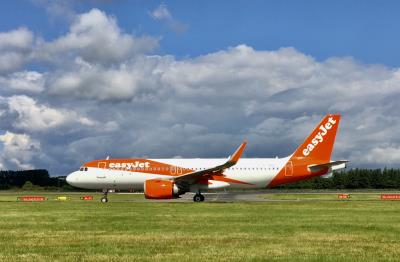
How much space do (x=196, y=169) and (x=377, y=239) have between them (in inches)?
1144

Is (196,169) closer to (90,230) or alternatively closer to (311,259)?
(90,230)

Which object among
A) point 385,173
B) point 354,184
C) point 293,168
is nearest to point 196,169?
point 293,168

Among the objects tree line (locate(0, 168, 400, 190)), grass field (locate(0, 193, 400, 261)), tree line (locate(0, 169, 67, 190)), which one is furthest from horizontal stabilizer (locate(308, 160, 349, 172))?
tree line (locate(0, 169, 67, 190))

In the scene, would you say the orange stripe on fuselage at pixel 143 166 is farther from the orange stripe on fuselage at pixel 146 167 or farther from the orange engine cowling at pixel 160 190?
the orange engine cowling at pixel 160 190

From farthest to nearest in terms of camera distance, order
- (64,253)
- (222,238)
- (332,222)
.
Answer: (332,222)
(222,238)
(64,253)

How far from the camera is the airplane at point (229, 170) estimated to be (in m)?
42.1

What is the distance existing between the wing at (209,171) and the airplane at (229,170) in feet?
0.40

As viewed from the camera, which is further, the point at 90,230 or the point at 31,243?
the point at 90,230

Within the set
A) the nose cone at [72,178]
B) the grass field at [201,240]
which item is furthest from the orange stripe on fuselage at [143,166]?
the grass field at [201,240]

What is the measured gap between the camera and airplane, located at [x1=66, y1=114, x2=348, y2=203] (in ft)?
138

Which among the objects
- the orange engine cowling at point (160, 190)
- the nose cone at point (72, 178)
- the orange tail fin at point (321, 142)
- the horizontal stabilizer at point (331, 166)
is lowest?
the orange engine cowling at point (160, 190)

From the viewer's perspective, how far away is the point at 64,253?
12133mm

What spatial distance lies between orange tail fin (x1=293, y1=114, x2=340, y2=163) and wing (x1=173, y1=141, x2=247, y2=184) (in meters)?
6.79

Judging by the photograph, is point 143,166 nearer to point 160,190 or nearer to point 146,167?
point 146,167
